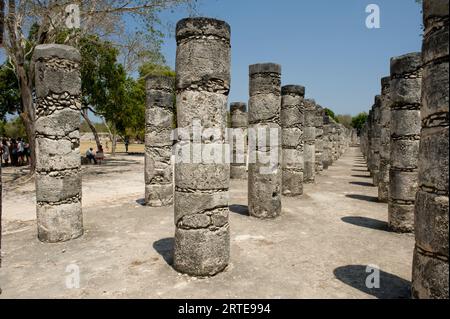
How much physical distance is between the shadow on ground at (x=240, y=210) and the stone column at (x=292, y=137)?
2.17 meters

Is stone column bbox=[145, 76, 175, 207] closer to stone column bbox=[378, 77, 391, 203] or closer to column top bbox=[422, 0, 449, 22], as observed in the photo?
stone column bbox=[378, 77, 391, 203]

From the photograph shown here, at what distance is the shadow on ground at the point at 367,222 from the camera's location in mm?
7391

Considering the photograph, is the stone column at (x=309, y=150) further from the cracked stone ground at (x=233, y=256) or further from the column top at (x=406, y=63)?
the column top at (x=406, y=63)

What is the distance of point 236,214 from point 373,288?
443 centimetres

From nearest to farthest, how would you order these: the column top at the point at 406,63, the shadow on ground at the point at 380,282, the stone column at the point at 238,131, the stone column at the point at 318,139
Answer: the shadow on ground at the point at 380,282 < the column top at the point at 406,63 < the stone column at the point at 238,131 < the stone column at the point at 318,139

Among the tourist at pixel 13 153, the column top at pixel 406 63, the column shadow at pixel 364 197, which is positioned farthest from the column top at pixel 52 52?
the tourist at pixel 13 153

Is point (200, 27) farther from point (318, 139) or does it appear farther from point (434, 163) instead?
point (318, 139)

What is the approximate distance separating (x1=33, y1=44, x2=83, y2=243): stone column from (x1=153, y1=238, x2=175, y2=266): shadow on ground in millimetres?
1816

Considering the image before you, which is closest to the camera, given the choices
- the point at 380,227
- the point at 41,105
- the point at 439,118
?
the point at 439,118

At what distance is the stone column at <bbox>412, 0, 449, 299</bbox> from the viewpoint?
3312 millimetres

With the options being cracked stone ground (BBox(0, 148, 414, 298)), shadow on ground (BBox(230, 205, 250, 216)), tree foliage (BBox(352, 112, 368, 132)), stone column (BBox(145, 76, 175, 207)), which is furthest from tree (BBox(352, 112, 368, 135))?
stone column (BBox(145, 76, 175, 207))

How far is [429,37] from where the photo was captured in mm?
3551
